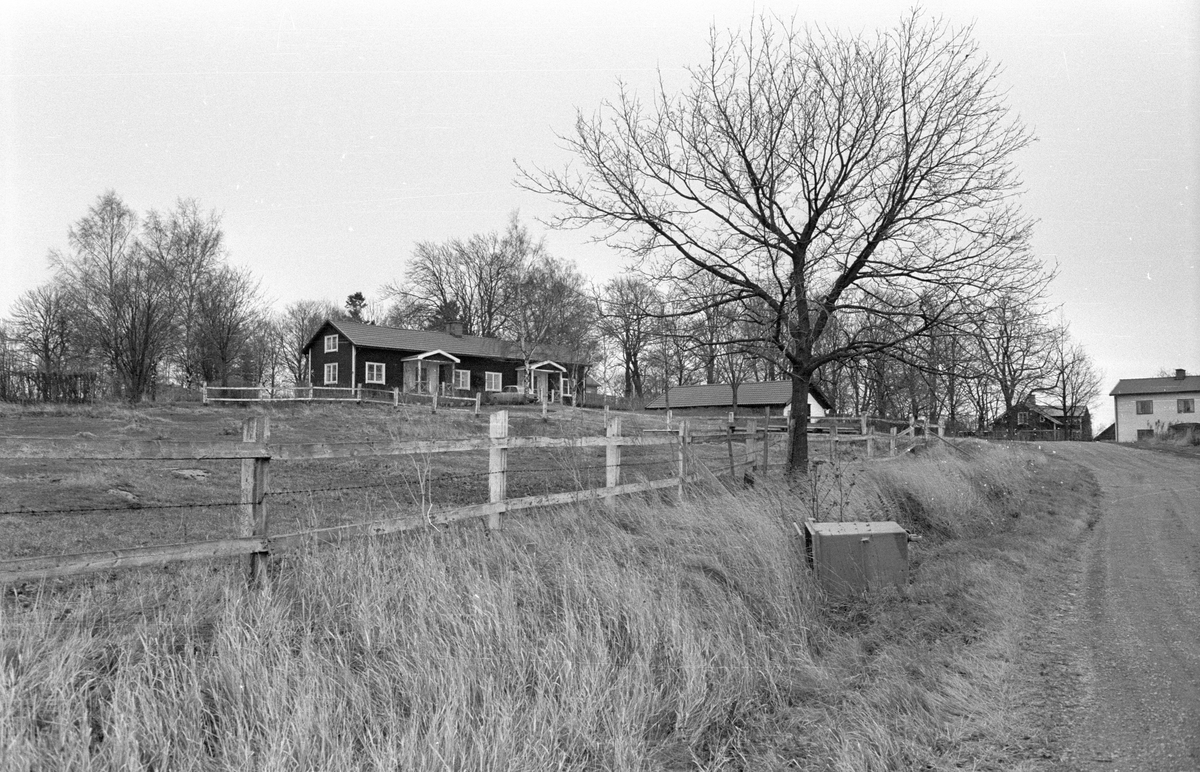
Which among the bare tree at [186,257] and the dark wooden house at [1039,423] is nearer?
the bare tree at [186,257]

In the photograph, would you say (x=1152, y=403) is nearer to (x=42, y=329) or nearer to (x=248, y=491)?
(x=248, y=491)

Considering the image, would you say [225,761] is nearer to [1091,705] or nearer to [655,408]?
[1091,705]

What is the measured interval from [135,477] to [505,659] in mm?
11535

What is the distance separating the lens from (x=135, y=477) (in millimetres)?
12648

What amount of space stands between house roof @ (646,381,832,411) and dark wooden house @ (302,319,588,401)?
32.5 ft

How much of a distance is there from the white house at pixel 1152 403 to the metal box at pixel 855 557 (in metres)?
67.0

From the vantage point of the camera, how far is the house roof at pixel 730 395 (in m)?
55.8

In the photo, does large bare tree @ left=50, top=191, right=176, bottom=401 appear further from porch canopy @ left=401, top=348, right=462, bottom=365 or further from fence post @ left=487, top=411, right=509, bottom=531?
fence post @ left=487, top=411, right=509, bottom=531

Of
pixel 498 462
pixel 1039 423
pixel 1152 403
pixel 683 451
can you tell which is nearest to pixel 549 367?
pixel 683 451

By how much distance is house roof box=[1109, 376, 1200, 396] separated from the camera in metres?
61.2

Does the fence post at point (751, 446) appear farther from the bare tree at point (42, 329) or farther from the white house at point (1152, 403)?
the white house at point (1152, 403)

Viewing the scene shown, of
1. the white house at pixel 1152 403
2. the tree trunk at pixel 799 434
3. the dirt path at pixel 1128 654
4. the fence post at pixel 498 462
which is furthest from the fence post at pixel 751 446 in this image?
the white house at pixel 1152 403

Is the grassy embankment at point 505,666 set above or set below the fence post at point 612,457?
below

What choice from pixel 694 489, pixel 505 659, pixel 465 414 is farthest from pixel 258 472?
pixel 465 414
